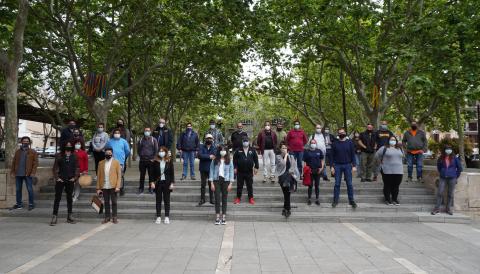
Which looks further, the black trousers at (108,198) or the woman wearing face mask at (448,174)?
the woman wearing face mask at (448,174)

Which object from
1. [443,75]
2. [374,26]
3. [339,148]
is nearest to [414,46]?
[443,75]

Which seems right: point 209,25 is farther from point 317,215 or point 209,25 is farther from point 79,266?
point 79,266

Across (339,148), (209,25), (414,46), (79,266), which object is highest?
(209,25)

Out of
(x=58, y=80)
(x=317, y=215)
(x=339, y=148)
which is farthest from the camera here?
(x=58, y=80)

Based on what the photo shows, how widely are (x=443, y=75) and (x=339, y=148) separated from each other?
4.42 meters

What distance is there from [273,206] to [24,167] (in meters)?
6.56

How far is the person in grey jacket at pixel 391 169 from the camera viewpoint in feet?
35.8

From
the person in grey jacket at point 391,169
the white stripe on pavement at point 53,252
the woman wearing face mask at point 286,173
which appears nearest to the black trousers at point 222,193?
the woman wearing face mask at point 286,173

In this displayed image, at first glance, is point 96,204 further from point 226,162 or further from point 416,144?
point 416,144

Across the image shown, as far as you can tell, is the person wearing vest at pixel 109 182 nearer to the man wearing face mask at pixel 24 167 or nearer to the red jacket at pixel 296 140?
the man wearing face mask at pixel 24 167

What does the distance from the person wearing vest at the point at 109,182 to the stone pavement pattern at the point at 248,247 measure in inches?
15.0

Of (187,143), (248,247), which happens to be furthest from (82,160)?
(248,247)

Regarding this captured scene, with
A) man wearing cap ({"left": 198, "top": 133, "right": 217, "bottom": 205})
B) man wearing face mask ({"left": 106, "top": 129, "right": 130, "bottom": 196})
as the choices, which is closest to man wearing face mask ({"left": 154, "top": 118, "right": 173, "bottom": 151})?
man wearing face mask ({"left": 106, "top": 129, "right": 130, "bottom": 196})

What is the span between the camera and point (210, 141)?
10992mm
